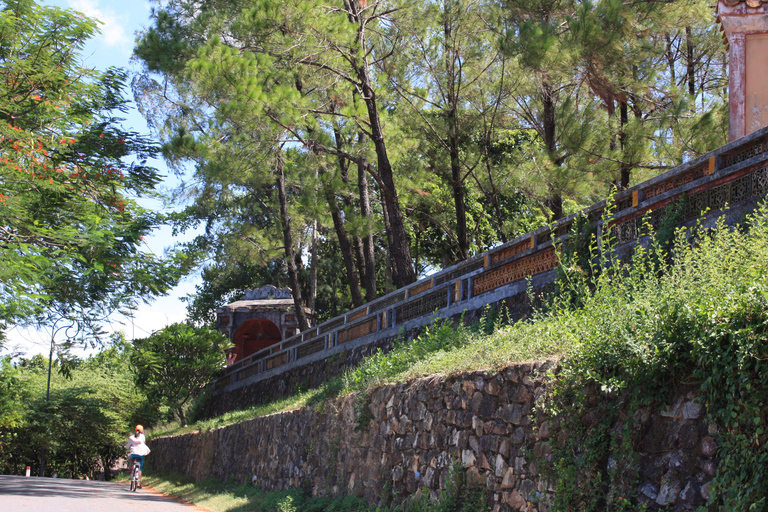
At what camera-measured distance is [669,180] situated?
868 centimetres

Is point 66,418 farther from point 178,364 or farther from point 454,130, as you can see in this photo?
point 454,130

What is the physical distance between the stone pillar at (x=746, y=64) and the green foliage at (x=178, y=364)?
67.0ft

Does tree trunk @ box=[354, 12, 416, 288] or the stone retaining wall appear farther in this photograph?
tree trunk @ box=[354, 12, 416, 288]

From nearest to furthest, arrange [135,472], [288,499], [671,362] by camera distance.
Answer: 1. [671,362]
2. [288,499]
3. [135,472]

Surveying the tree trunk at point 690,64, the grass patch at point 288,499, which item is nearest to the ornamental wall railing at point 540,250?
the grass patch at point 288,499

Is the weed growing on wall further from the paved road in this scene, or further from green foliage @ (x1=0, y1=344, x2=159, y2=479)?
green foliage @ (x1=0, y1=344, x2=159, y2=479)

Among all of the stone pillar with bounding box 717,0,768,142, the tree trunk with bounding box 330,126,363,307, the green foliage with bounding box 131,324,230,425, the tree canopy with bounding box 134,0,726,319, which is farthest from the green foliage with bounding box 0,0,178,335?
the stone pillar with bounding box 717,0,768,142

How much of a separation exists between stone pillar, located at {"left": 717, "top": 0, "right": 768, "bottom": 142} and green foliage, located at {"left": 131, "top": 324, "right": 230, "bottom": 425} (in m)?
20.4

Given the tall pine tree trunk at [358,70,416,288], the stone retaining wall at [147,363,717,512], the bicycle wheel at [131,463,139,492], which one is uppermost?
the tall pine tree trunk at [358,70,416,288]

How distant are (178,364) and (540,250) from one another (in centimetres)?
1866

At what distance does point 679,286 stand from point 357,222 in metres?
13.9

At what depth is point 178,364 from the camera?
26078 millimetres

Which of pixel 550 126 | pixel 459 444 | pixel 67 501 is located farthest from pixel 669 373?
pixel 550 126

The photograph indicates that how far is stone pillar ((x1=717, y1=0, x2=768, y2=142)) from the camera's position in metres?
10.4
